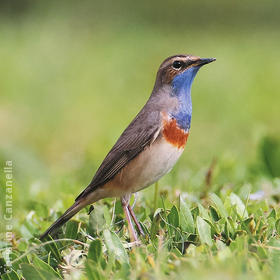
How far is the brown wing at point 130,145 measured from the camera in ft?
15.5

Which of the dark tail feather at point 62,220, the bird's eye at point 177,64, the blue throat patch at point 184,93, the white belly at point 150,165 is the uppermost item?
the bird's eye at point 177,64

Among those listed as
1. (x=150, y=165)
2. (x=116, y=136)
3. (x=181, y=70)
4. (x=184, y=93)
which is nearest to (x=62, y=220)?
(x=150, y=165)

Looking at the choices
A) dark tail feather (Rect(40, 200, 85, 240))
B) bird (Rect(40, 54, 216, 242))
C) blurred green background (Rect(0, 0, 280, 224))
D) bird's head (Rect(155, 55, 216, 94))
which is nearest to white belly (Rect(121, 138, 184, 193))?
bird (Rect(40, 54, 216, 242))

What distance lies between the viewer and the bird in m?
4.64

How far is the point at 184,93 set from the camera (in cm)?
496

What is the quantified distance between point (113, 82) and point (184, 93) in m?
7.74

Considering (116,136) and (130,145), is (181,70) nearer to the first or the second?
(130,145)

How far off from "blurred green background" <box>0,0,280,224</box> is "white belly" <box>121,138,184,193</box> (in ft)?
2.94

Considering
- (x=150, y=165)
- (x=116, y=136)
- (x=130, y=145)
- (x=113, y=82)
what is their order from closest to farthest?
(x=150, y=165), (x=130, y=145), (x=116, y=136), (x=113, y=82)

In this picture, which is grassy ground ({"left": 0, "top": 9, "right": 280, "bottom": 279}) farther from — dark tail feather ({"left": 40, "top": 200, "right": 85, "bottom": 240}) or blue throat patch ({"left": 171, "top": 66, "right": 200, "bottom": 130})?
blue throat patch ({"left": 171, "top": 66, "right": 200, "bottom": 130})

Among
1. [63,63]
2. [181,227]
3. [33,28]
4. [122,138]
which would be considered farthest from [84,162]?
[33,28]

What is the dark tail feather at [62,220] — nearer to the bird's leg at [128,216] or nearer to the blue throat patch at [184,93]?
the bird's leg at [128,216]

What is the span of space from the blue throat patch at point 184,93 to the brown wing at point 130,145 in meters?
0.20

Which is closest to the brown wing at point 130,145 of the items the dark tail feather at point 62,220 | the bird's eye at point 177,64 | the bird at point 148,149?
the bird at point 148,149
